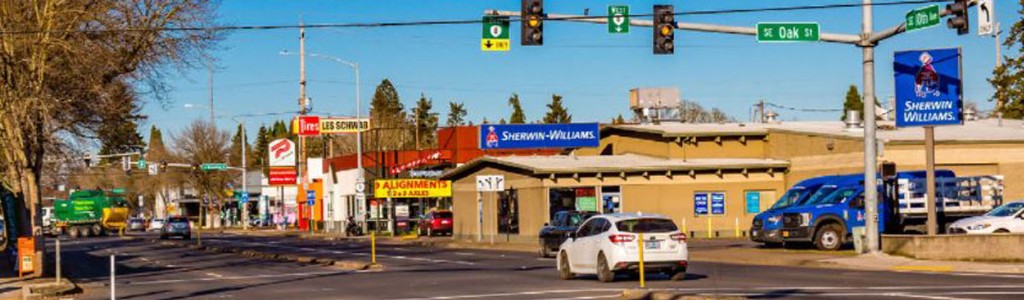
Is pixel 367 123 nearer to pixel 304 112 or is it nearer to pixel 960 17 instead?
pixel 304 112

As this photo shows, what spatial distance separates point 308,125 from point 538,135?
22750mm

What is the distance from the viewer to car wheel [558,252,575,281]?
29312 millimetres

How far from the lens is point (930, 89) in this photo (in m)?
35.7

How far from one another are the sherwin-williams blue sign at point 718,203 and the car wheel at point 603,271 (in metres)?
30.3

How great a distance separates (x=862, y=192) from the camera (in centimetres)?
3988

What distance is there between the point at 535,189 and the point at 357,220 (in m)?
28.7

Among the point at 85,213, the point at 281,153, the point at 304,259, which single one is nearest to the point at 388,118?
the point at 281,153

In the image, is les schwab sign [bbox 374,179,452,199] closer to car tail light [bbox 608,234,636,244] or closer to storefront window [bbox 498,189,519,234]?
storefront window [bbox 498,189,519,234]

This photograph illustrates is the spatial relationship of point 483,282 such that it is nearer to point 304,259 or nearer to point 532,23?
point 532,23

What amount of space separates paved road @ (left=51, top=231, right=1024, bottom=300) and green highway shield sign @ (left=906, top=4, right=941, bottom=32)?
5.39 metres

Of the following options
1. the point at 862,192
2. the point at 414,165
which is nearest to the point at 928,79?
the point at 862,192

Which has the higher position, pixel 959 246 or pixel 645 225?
pixel 645 225

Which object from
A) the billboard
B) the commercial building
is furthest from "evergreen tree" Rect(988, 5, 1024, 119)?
the billboard

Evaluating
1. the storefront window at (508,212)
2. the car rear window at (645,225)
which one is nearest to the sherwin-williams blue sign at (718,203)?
the storefront window at (508,212)
